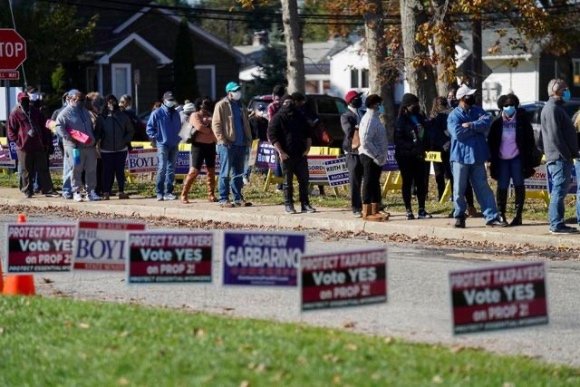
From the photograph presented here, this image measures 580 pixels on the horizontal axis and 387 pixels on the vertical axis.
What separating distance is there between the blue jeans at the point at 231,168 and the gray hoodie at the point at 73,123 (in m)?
2.38

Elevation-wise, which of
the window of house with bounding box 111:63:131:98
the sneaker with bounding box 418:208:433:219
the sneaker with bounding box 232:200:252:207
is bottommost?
the sneaker with bounding box 418:208:433:219

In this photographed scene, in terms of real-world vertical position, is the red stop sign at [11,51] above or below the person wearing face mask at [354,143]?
above

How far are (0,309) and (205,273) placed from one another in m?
1.70

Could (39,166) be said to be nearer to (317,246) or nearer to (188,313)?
(317,246)

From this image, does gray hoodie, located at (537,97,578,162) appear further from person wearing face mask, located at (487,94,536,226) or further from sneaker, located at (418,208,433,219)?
sneaker, located at (418,208,433,219)

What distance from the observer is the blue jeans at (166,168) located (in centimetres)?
2269

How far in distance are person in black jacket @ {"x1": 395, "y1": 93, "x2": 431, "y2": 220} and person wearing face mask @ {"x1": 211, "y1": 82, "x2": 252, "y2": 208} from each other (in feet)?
9.62

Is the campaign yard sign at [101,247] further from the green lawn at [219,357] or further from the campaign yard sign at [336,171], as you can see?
the campaign yard sign at [336,171]

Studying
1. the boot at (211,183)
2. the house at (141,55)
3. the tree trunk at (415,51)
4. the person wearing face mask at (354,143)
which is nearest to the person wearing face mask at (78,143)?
the boot at (211,183)

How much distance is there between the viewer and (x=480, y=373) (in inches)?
332

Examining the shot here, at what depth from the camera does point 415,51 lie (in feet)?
96.2

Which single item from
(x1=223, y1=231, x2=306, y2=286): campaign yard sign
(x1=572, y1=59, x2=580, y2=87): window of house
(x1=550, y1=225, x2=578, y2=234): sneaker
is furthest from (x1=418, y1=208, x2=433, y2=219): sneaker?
(x1=572, y1=59, x2=580, y2=87): window of house

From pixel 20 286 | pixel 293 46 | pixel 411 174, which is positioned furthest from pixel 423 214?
pixel 293 46

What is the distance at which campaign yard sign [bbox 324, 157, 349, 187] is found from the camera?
2216 centimetres
